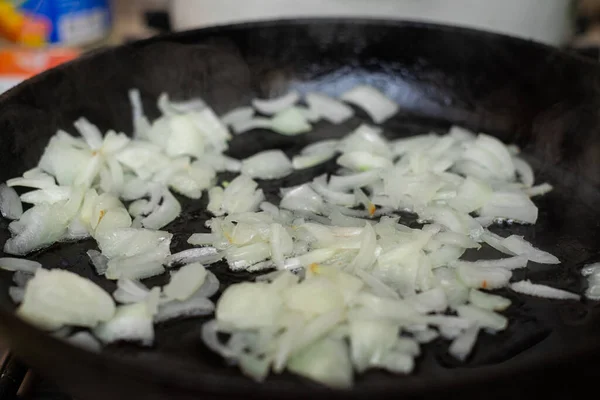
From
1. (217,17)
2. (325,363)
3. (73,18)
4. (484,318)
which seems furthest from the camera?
(73,18)

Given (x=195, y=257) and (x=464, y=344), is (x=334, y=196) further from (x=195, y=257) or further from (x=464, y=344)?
(x=464, y=344)

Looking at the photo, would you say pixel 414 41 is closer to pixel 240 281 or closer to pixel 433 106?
pixel 433 106

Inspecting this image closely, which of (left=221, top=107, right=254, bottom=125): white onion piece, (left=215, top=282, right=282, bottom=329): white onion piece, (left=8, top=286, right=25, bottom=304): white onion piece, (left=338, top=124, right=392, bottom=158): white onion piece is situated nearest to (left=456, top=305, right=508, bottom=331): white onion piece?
(left=215, top=282, right=282, bottom=329): white onion piece

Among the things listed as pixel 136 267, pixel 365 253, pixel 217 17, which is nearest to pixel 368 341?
pixel 365 253

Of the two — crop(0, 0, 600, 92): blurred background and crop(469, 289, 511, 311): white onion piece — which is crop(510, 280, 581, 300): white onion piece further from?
crop(0, 0, 600, 92): blurred background

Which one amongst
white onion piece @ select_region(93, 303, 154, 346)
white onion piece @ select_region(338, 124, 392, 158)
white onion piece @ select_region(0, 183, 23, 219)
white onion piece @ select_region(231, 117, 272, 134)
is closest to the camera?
white onion piece @ select_region(93, 303, 154, 346)

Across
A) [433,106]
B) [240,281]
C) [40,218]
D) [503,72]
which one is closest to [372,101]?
[433,106]
